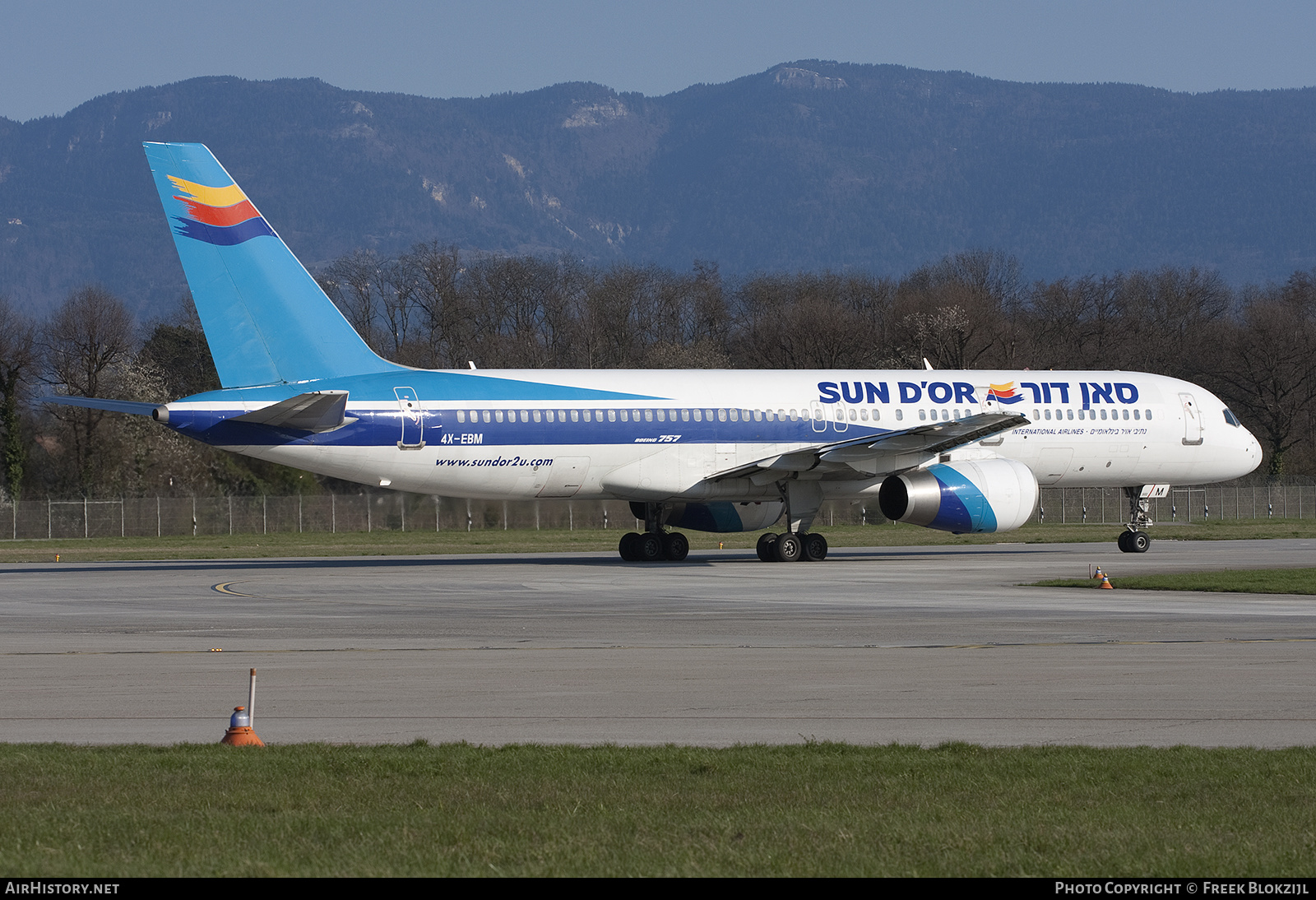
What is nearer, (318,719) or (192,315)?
(318,719)

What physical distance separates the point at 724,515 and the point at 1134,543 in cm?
1007

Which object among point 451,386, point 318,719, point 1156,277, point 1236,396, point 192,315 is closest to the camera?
point 318,719

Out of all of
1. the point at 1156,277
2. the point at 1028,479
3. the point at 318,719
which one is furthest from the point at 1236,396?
the point at 318,719

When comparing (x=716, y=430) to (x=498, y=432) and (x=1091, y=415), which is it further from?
(x=1091, y=415)

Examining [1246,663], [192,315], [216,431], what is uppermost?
[192,315]

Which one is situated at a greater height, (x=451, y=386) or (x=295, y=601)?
(x=451, y=386)

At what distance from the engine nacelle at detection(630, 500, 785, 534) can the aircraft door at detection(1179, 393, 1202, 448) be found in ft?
34.7

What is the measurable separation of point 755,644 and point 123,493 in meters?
51.1

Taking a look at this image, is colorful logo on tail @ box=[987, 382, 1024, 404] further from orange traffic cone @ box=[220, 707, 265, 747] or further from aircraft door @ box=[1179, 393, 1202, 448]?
orange traffic cone @ box=[220, 707, 265, 747]

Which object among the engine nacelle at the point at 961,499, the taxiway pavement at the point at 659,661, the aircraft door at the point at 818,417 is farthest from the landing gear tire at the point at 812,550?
the taxiway pavement at the point at 659,661

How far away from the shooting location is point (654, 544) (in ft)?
109
